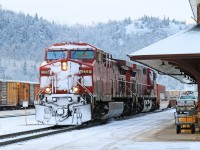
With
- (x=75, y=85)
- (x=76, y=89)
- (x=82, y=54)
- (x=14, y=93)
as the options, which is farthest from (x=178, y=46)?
(x=14, y=93)

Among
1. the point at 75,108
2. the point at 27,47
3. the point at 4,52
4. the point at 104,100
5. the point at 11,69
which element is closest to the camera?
the point at 75,108

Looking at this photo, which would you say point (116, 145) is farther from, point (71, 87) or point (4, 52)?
point (4, 52)

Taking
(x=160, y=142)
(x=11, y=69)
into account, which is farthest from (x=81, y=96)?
(x=11, y=69)

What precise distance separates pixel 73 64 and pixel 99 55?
2.18 m

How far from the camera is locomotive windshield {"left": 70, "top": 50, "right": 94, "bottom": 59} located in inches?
958

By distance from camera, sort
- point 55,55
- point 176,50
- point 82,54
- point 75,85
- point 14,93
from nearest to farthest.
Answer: point 176,50
point 75,85
point 55,55
point 82,54
point 14,93

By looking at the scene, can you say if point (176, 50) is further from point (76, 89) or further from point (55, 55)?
point (55, 55)

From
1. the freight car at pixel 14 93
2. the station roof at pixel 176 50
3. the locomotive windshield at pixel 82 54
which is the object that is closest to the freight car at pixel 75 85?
the locomotive windshield at pixel 82 54

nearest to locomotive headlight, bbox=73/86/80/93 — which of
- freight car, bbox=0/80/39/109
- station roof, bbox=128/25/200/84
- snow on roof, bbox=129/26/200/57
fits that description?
station roof, bbox=128/25/200/84

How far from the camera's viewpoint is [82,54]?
24531mm

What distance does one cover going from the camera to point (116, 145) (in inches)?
588

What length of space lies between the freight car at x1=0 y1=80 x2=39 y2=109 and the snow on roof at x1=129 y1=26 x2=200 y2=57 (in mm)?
32620

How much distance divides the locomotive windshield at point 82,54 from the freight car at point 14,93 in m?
25.5

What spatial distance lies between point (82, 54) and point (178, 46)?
323 inches
